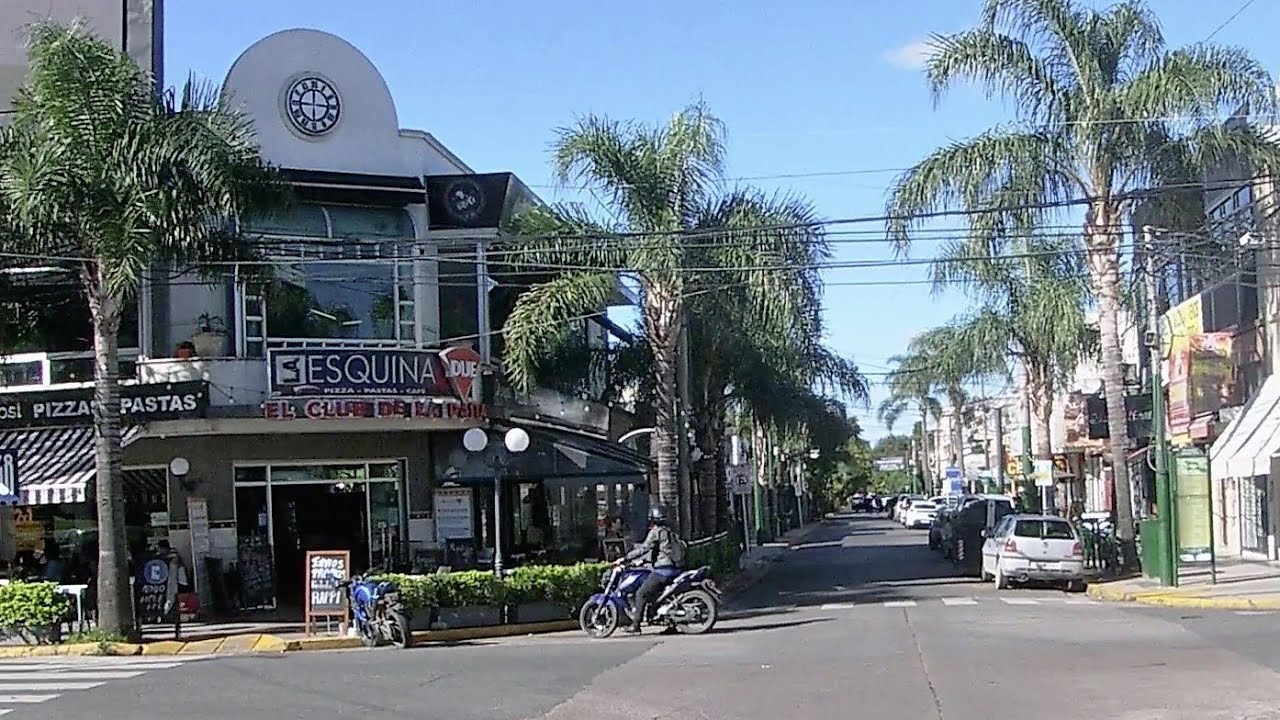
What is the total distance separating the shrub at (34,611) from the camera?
21.9 metres

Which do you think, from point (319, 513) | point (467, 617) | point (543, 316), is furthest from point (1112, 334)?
point (319, 513)

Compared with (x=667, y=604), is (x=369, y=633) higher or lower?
lower

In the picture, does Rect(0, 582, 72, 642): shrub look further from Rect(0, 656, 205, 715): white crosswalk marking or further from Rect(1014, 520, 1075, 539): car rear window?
Rect(1014, 520, 1075, 539): car rear window

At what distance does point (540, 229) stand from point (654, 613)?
8571 mm

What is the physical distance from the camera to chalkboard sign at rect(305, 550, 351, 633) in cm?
2245

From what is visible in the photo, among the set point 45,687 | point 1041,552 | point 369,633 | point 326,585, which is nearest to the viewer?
point 45,687

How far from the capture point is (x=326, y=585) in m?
22.6

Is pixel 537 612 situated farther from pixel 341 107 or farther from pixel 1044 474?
pixel 1044 474

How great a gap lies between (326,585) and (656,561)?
4.91m

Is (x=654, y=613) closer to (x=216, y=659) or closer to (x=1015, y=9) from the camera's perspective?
(x=216, y=659)

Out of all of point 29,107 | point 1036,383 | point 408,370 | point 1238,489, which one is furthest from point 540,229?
point 1036,383

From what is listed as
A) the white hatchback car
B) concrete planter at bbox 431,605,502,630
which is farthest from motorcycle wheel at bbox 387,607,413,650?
the white hatchback car

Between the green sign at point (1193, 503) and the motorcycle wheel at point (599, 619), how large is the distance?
1259 cm

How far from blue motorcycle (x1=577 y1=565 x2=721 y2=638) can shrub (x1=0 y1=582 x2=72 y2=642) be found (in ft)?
24.9
